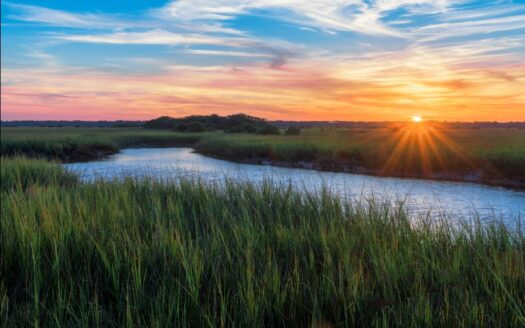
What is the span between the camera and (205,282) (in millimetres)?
4590

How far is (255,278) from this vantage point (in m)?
4.21

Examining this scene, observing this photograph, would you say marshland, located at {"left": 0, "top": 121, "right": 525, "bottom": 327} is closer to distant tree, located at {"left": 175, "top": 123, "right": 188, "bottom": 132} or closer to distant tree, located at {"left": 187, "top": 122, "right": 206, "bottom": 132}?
distant tree, located at {"left": 187, "top": 122, "right": 206, "bottom": 132}

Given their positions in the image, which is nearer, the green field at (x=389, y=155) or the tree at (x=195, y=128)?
the green field at (x=389, y=155)

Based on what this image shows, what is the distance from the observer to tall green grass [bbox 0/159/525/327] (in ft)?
12.4

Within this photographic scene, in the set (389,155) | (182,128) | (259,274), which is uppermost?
(182,128)

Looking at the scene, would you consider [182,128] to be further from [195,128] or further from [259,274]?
[259,274]

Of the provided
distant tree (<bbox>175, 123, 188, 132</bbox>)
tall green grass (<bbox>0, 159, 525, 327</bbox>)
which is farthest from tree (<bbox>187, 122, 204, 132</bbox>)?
tall green grass (<bbox>0, 159, 525, 327</bbox>)

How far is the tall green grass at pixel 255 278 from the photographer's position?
12.4 feet

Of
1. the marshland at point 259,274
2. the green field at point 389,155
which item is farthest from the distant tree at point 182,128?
the marshland at point 259,274

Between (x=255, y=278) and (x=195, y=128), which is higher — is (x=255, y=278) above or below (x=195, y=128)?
below

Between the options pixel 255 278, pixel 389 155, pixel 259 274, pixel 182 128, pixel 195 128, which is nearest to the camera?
pixel 255 278

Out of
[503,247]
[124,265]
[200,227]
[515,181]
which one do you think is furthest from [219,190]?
[515,181]

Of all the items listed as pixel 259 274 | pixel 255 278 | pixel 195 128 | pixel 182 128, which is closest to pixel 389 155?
pixel 259 274

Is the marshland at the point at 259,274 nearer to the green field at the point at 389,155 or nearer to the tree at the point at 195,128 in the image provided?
the green field at the point at 389,155
